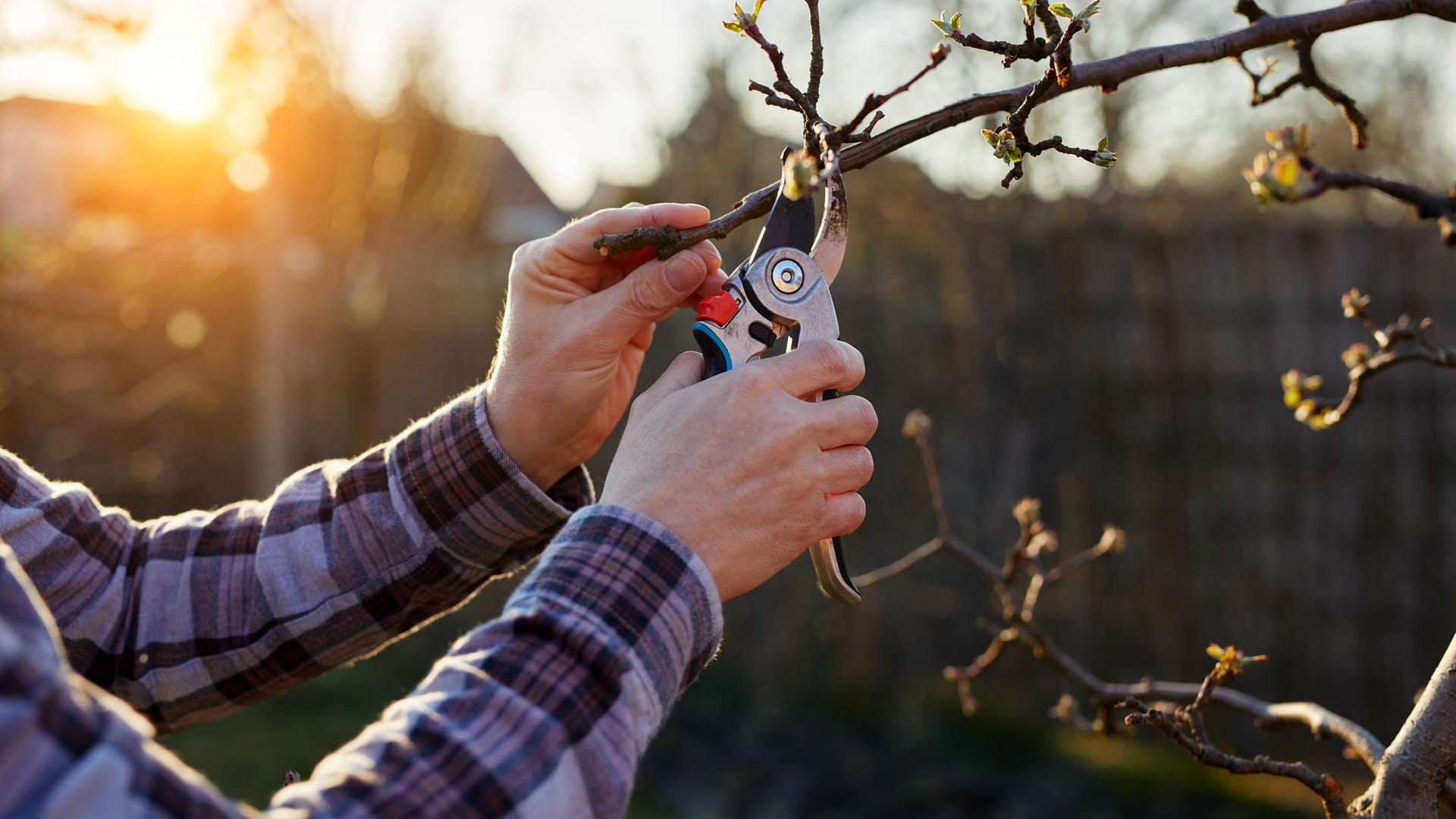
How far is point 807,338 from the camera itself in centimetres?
142

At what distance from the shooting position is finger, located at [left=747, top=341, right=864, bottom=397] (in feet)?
4.07

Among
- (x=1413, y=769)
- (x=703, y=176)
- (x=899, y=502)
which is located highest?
(x=703, y=176)

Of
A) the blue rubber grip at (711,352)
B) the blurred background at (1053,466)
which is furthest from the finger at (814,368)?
the blurred background at (1053,466)

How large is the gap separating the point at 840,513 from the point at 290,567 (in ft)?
3.09

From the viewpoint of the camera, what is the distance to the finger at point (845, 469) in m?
1.24

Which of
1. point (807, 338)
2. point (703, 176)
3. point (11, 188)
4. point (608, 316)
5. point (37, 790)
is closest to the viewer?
point (37, 790)

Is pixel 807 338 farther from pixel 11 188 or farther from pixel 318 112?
pixel 11 188

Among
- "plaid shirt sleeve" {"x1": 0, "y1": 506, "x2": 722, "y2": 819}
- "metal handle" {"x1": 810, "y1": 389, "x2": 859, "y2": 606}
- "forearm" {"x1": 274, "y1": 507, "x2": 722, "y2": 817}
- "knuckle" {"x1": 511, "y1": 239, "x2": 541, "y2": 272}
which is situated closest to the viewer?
"plaid shirt sleeve" {"x1": 0, "y1": 506, "x2": 722, "y2": 819}

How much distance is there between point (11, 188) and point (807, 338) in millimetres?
11045

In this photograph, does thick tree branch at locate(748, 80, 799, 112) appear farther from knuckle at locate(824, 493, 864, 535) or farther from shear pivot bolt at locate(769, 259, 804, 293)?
knuckle at locate(824, 493, 864, 535)

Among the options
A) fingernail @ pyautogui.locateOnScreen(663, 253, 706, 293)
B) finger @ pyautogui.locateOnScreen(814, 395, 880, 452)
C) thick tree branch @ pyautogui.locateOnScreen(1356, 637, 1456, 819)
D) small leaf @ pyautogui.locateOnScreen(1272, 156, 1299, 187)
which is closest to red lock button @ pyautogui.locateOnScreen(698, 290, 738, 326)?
fingernail @ pyautogui.locateOnScreen(663, 253, 706, 293)

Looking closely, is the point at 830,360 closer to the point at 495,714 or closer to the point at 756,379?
the point at 756,379

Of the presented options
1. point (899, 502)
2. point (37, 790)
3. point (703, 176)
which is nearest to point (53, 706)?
point (37, 790)

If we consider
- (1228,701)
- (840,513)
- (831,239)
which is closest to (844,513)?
(840,513)
